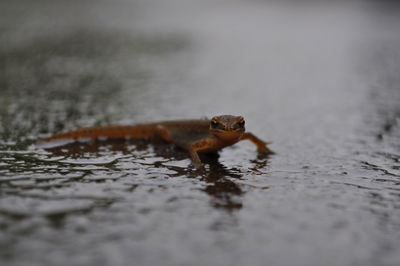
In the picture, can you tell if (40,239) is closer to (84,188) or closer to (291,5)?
(84,188)

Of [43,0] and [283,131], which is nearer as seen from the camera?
[283,131]

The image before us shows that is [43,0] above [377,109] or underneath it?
above

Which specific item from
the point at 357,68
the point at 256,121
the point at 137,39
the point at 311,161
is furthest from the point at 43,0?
the point at 311,161

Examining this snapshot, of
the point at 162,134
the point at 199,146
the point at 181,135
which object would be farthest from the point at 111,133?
the point at 199,146

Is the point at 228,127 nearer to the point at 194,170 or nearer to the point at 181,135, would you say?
the point at 194,170

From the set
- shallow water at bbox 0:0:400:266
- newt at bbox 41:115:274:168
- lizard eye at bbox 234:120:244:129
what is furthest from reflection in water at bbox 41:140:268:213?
lizard eye at bbox 234:120:244:129

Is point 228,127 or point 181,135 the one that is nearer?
point 228,127

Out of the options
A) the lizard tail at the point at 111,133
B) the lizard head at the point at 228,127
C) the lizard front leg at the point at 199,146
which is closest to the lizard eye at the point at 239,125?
the lizard head at the point at 228,127

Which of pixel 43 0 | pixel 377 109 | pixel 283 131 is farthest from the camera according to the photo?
pixel 43 0
